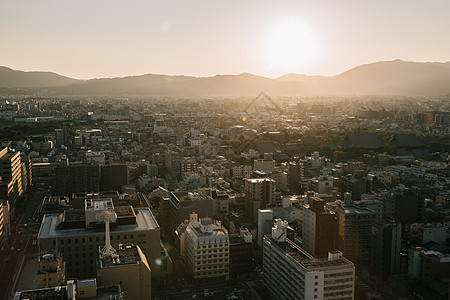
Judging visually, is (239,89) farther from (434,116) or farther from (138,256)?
(138,256)

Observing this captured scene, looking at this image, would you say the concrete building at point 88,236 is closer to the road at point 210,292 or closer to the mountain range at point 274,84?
the road at point 210,292

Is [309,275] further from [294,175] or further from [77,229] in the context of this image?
[294,175]

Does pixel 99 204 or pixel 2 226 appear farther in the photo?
pixel 2 226

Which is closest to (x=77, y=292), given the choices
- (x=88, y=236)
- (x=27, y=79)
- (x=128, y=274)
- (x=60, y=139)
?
(x=128, y=274)

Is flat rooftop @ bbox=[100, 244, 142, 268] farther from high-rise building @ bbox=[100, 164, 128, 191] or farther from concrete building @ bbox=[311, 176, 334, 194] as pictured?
concrete building @ bbox=[311, 176, 334, 194]

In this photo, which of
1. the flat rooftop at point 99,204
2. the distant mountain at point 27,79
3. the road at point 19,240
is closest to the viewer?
the flat rooftop at point 99,204

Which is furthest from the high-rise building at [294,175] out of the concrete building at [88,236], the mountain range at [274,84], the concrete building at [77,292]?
the mountain range at [274,84]

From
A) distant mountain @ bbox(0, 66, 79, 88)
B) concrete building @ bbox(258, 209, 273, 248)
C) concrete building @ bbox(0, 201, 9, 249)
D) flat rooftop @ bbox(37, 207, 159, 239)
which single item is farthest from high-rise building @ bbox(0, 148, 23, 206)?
distant mountain @ bbox(0, 66, 79, 88)
